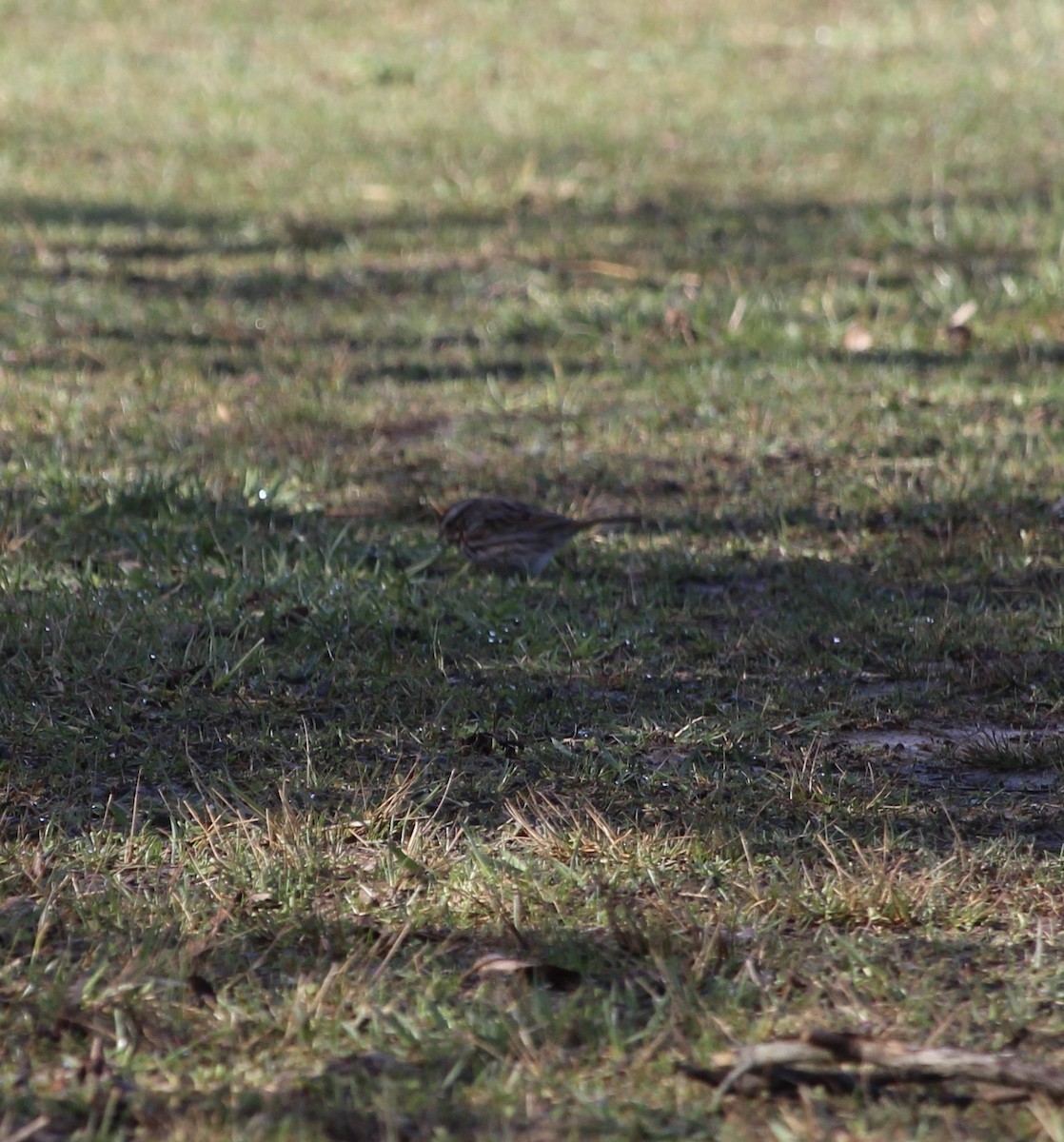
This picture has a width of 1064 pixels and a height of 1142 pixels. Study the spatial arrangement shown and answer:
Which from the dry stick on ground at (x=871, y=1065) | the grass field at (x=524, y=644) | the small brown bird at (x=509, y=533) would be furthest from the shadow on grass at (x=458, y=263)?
the dry stick on ground at (x=871, y=1065)

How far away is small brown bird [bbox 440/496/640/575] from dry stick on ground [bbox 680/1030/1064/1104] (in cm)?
276

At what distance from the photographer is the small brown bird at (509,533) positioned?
5.30 m

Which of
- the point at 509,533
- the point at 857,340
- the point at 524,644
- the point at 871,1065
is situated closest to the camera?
the point at 871,1065

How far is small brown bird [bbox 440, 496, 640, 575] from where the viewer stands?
5301 mm

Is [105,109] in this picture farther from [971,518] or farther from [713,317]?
[971,518]

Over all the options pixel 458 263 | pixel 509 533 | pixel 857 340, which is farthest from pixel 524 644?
pixel 458 263

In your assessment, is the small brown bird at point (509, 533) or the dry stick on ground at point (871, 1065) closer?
the dry stick on ground at point (871, 1065)

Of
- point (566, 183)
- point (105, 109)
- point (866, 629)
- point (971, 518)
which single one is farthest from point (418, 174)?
point (866, 629)

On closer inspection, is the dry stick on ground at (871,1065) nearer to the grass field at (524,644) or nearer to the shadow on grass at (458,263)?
the grass field at (524,644)

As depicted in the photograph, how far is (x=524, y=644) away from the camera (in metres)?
4.67

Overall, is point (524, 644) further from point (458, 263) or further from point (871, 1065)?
point (458, 263)

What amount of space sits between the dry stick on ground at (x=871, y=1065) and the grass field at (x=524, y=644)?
0.09 feet

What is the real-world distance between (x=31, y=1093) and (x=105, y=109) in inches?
484

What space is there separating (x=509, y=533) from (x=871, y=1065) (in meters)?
2.86
